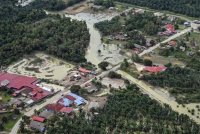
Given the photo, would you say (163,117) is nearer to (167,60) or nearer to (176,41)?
(167,60)

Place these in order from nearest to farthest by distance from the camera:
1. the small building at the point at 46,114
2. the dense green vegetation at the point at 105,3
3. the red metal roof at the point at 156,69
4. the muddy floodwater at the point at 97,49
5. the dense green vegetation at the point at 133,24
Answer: the small building at the point at 46,114 < the red metal roof at the point at 156,69 < the muddy floodwater at the point at 97,49 < the dense green vegetation at the point at 133,24 < the dense green vegetation at the point at 105,3

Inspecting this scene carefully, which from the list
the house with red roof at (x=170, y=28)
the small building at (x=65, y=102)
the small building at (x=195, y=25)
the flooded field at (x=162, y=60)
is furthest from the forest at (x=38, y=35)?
the small building at (x=195, y=25)

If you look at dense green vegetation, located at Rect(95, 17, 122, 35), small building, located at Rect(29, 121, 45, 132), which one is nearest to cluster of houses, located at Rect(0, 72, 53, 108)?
small building, located at Rect(29, 121, 45, 132)

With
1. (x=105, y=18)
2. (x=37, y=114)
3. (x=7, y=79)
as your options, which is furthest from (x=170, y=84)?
(x=105, y=18)

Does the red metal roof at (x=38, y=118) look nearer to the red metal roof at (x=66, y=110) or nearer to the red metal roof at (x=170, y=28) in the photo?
the red metal roof at (x=66, y=110)

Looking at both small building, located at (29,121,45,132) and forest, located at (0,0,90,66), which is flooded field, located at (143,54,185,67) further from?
small building, located at (29,121,45,132)
